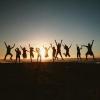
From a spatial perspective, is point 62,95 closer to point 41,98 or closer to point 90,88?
point 41,98

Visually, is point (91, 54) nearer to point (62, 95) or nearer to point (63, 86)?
point (63, 86)

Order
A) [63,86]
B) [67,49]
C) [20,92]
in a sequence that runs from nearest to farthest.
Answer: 1. [20,92]
2. [63,86]
3. [67,49]

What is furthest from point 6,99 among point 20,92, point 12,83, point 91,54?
point 91,54

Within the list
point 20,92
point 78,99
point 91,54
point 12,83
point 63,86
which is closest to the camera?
point 78,99

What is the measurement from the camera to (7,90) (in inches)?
409

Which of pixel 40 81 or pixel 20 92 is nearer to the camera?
pixel 20 92

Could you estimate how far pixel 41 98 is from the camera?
9125 millimetres

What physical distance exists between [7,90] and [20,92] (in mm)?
682

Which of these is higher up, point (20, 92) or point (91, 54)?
point (91, 54)

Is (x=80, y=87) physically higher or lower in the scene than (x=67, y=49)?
lower

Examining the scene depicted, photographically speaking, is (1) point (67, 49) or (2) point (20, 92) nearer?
(2) point (20, 92)

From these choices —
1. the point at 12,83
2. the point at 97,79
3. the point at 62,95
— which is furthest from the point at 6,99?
Answer: the point at 97,79

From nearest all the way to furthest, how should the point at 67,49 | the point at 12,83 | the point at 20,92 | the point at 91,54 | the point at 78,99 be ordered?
the point at 78,99, the point at 20,92, the point at 12,83, the point at 91,54, the point at 67,49

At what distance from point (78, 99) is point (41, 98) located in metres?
1.19
